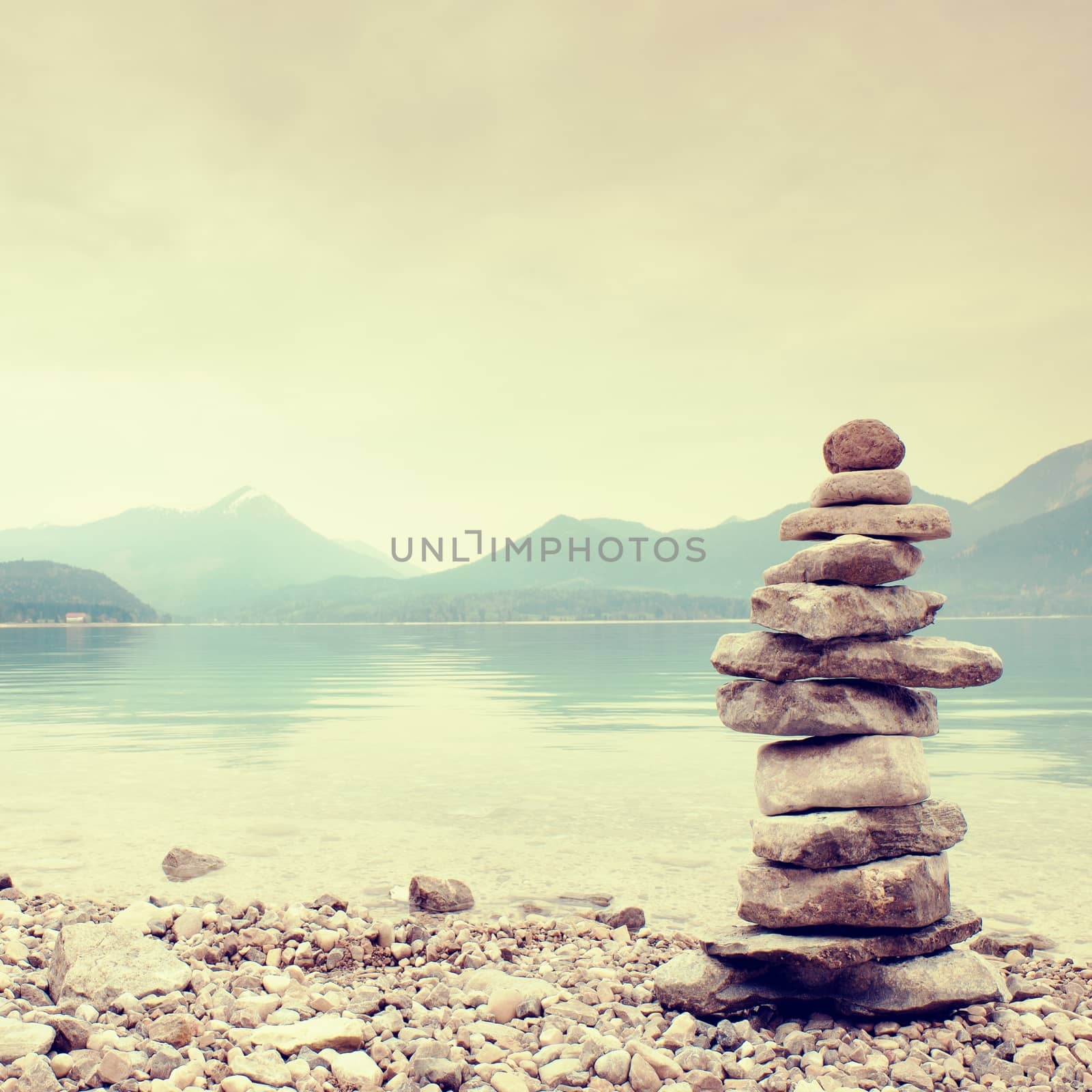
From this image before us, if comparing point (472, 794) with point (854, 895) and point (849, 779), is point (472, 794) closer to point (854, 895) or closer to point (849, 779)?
point (849, 779)

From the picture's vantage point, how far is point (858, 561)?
11.0 m

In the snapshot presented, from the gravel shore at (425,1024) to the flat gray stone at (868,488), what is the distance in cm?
508

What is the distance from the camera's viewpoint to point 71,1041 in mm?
8719

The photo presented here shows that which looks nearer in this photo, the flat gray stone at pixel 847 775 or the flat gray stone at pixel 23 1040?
the flat gray stone at pixel 23 1040

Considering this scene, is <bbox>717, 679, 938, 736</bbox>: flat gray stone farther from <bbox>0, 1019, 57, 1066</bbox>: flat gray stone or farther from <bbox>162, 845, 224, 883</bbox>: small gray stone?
<bbox>162, 845, 224, 883</bbox>: small gray stone

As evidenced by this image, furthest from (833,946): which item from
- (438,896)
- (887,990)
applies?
(438,896)

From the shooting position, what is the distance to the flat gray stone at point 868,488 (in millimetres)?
11398

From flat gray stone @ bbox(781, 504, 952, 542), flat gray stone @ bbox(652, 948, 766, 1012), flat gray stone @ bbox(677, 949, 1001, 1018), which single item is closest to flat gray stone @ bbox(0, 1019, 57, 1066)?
flat gray stone @ bbox(652, 948, 766, 1012)

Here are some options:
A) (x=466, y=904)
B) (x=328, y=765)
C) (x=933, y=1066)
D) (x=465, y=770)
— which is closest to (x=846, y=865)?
(x=933, y=1066)

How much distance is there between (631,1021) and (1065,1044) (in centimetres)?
379

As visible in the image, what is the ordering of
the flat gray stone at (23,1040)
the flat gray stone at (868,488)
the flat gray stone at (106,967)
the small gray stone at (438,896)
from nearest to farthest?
the flat gray stone at (23,1040), the flat gray stone at (106,967), the flat gray stone at (868,488), the small gray stone at (438,896)

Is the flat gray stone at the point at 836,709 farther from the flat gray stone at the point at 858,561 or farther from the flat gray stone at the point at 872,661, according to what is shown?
the flat gray stone at the point at 858,561

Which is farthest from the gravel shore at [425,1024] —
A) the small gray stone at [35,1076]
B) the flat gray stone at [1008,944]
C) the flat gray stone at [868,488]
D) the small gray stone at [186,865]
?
the flat gray stone at [868,488]

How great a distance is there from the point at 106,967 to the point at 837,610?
7.88m
